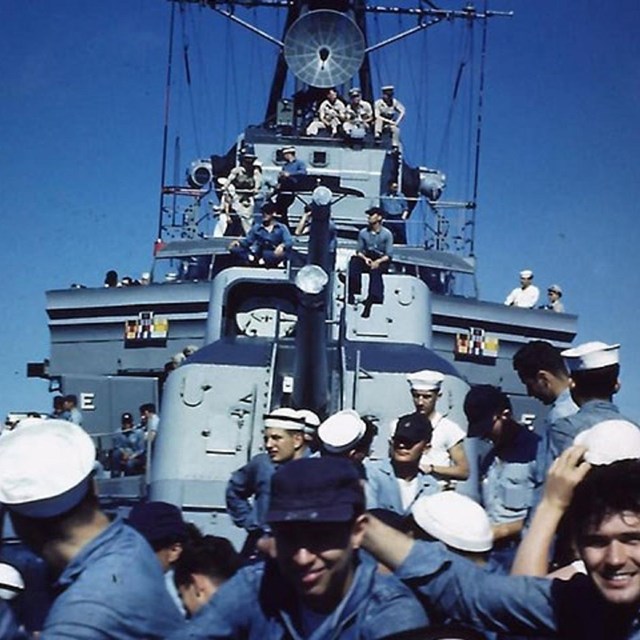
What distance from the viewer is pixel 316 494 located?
1.92m

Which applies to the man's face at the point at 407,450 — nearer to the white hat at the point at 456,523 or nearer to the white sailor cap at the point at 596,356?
the white sailor cap at the point at 596,356

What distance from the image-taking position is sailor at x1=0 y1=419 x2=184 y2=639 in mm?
1944

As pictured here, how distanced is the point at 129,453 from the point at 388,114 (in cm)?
662

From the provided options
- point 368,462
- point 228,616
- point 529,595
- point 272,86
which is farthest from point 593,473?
point 272,86

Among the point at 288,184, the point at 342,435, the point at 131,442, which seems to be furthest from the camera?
the point at 288,184

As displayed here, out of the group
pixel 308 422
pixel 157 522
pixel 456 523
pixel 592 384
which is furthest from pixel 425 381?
pixel 456 523

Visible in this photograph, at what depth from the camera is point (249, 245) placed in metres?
8.81

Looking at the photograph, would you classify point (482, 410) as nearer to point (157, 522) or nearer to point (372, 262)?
point (157, 522)

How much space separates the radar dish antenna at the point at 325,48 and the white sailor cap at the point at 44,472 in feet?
35.7

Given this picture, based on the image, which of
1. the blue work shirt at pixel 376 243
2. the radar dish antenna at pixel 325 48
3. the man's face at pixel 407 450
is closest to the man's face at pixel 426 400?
the man's face at pixel 407 450

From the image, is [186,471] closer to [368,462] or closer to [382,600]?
[368,462]

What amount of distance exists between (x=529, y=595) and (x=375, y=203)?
11003mm

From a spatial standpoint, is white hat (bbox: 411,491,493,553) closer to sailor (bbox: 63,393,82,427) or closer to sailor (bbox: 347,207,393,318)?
sailor (bbox: 347,207,393,318)

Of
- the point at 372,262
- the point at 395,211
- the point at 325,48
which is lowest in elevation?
the point at 372,262
